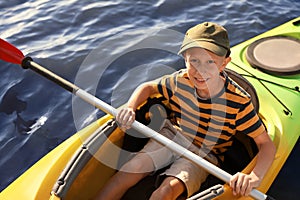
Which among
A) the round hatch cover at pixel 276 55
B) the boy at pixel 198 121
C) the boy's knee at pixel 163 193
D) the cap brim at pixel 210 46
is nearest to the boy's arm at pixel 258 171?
the boy at pixel 198 121

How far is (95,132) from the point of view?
8.39ft

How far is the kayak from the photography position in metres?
2.40

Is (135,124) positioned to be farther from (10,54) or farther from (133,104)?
(10,54)

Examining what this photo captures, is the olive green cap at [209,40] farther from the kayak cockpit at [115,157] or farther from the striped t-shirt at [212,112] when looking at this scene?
the kayak cockpit at [115,157]

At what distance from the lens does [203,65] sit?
2.34 metres

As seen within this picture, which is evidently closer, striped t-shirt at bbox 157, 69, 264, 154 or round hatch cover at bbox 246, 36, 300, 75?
striped t-shirt at bbox 157, 69, 264, 154

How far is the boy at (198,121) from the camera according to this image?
2324 mm

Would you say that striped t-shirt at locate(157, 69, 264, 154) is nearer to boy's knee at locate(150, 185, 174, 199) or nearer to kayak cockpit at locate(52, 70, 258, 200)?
kayak cockpit at locate(52, 70, 258, 200)

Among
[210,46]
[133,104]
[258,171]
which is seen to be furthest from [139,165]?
[210,46]

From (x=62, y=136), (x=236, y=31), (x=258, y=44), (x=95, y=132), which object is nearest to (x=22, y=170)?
(x=62, y=136)

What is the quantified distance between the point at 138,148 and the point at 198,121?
1.45 ft

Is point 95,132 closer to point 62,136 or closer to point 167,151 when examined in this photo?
point 167,151

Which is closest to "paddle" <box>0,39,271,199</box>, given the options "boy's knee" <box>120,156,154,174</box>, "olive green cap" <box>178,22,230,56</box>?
"boy's knee" <box>120,156,154,174</box>

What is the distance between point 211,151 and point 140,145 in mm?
441
